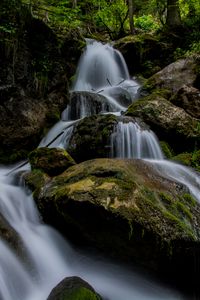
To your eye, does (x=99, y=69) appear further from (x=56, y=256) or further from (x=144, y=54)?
(x=56, y=256)

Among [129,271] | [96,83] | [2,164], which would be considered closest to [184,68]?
[96,83]

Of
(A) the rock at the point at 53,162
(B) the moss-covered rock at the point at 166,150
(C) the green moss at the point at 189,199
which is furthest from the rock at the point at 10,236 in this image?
(B) the moss-covered rock at the point at 166,150

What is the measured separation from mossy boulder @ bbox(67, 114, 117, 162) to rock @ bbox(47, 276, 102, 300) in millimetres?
3612

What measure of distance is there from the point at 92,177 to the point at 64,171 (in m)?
1.13

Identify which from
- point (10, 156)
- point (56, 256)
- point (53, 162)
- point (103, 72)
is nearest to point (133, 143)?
point (53, 162)

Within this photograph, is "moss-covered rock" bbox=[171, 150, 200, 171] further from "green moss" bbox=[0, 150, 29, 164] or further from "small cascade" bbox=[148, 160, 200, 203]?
"green moss" bbox=[0, 150, 29, 164]

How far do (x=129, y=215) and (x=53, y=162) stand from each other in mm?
2470

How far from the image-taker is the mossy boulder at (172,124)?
830 centimetres

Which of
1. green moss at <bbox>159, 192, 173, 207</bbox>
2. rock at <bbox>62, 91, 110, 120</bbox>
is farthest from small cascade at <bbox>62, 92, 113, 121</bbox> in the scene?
green moss at <bbox>159, 192, 173, 207</bbox>

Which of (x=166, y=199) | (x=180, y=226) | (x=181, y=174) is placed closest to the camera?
(x=180, y=226)

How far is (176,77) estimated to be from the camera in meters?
10.7

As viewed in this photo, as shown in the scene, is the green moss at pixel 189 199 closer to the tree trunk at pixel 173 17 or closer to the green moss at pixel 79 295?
the green moss at pixel 79 295

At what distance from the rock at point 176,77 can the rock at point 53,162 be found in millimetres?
4623

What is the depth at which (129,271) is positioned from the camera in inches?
200
